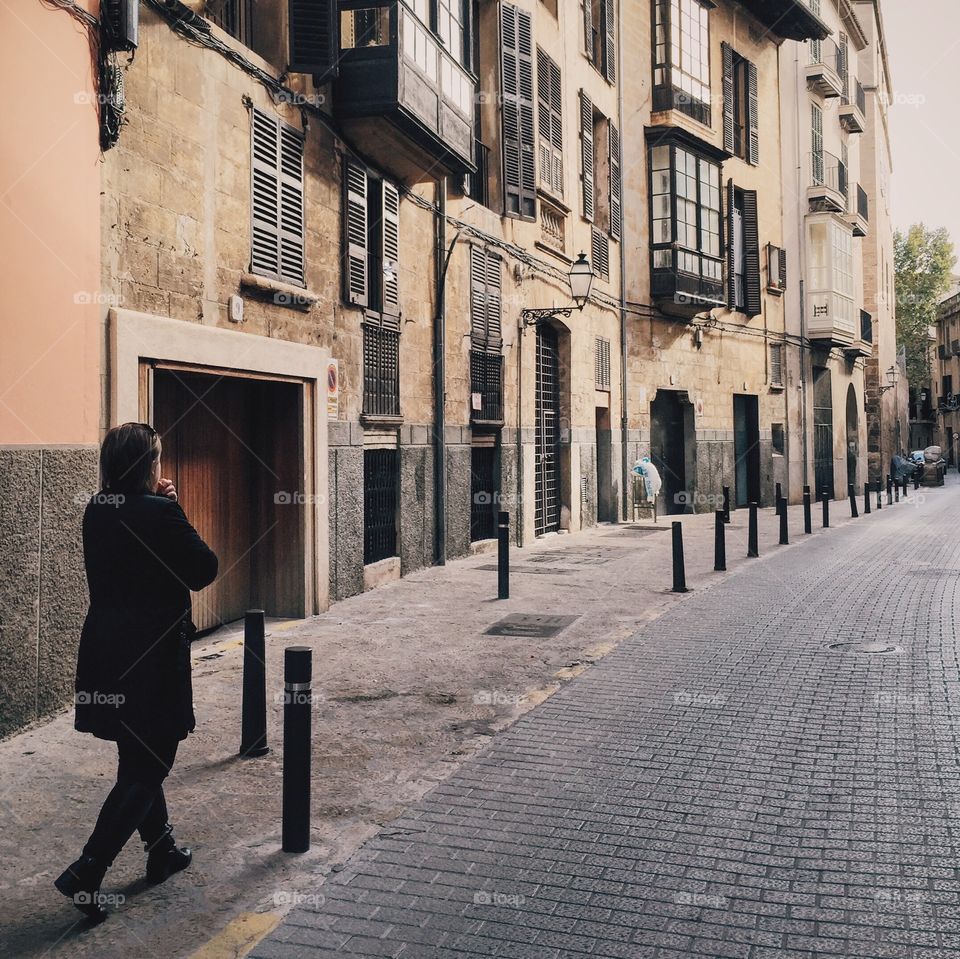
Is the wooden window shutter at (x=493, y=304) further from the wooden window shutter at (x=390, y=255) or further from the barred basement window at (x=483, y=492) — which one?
the wooden window shutter at (x=390, y=255)

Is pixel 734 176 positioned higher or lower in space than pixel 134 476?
higher

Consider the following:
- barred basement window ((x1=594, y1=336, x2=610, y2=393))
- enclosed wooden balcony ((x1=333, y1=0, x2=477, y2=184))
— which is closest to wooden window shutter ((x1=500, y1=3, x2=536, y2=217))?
enclosed wooden balcony ((x1=333, y1=0, x2=477, y2=184))

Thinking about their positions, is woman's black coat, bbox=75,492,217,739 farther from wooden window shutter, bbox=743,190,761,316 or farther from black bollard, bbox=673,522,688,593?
wooden window shutter, bbox=743,190,761,316

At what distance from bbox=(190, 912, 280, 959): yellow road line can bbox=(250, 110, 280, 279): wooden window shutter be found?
21.6 feet

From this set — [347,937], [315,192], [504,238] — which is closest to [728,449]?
[504,238]

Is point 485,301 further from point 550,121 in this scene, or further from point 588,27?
point 588,27

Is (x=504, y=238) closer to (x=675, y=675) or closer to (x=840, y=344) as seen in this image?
(x=675, y=675)

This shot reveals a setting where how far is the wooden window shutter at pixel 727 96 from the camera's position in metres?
25.2

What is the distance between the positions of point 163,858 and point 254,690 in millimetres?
1514

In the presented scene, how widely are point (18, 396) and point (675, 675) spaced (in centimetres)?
481

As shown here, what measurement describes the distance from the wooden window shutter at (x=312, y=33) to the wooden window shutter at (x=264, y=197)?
848 mm

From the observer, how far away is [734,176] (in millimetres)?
25734

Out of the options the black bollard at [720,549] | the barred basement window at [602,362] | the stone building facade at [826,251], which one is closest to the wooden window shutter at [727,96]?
the stone building facade at [826,251]

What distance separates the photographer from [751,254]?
2650 centimetres
